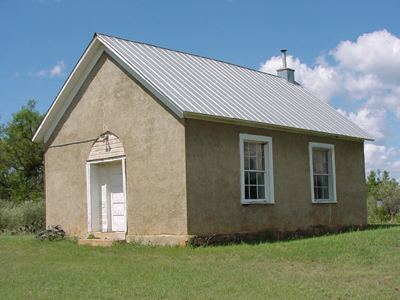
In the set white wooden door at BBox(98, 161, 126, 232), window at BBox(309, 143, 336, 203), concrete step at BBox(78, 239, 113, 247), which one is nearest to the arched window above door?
white wooden door at BBox(98, 161, 126, 232)

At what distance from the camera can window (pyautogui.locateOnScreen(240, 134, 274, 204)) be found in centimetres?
1652

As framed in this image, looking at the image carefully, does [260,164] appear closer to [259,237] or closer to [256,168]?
[256,168]

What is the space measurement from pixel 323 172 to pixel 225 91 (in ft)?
15.2

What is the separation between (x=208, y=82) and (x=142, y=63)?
2205 mm

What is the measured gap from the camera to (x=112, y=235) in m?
16.5

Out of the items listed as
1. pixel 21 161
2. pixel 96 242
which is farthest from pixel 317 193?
pixel 21 161

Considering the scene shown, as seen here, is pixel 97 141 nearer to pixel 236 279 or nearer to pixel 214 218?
pixel 214 218

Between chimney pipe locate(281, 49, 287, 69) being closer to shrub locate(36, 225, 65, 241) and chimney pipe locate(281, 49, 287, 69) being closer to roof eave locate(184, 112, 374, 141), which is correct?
roof eave locate(184, 112, 374, 141)

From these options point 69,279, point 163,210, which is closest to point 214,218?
point 163,210

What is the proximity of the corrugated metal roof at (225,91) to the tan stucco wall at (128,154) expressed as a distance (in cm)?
58

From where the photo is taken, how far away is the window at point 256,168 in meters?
16.5

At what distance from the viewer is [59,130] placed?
1878 cm

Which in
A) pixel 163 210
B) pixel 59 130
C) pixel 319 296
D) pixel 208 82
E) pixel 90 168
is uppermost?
pixel 208 82

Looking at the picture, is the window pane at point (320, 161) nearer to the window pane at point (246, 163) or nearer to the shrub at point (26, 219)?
the window pane at point (246, 163)
